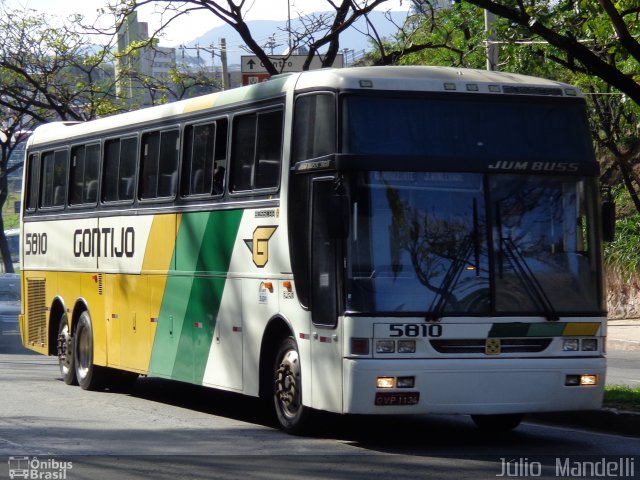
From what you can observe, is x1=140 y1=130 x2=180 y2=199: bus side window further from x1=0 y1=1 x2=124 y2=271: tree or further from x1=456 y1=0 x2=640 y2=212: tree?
x1=0 y1=1 x2=124 y2=271: tree

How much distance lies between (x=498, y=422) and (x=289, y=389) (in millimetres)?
2053

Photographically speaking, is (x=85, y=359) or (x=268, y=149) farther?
(x=85, y=359)

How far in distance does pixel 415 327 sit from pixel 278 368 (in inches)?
75.0

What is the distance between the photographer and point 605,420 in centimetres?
1195

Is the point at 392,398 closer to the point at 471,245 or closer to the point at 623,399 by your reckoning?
the point at 471,245

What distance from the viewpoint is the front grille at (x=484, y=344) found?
10.4 metres

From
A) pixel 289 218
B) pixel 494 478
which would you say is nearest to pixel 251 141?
pixel 289 218

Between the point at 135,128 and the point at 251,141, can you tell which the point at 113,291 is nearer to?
the point at 135,128

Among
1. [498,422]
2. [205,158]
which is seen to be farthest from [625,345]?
[205,158]

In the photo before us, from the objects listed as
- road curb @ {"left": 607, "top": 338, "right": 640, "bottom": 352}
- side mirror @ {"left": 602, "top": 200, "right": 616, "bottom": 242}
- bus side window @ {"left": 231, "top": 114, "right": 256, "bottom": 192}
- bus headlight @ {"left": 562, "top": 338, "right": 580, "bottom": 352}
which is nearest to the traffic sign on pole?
road curb @ {"left": 607, "top": 338, "right": 640, "bottom": 352}

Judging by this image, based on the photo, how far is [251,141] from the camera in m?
12.4

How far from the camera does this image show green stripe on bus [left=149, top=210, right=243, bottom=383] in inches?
513

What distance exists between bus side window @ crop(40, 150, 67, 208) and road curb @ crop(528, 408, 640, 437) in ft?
27.2

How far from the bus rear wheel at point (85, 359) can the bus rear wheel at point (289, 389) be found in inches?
220
